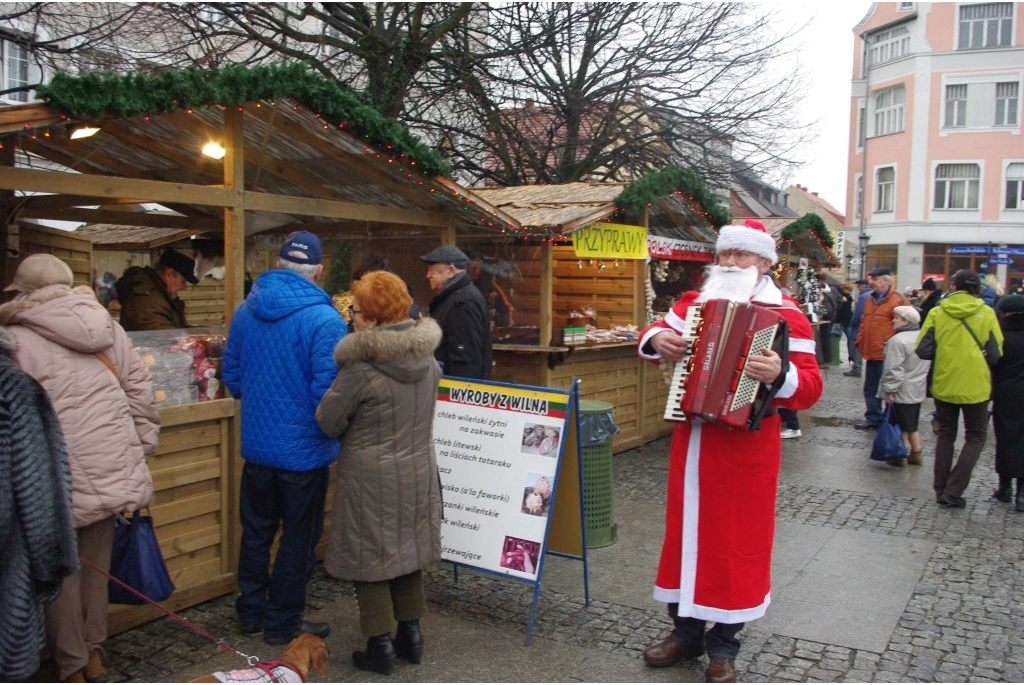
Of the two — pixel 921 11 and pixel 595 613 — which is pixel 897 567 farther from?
pixel 921 11

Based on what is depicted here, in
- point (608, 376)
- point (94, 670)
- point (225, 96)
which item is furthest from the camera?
point (608, 376)

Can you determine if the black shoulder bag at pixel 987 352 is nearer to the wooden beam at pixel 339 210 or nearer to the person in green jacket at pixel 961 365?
the person in green jacket at pixel 961 365

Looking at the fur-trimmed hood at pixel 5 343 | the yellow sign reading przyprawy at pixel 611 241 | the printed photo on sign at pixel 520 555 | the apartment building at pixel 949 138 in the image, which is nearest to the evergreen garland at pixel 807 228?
the yellow sign reading przyprawy at pixel 611 241

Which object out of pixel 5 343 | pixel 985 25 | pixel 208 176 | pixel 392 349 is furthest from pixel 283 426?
pixel 985 25

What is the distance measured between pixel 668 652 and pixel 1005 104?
123 ft

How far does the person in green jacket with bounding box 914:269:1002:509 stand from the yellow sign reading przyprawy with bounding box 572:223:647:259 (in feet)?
10.2

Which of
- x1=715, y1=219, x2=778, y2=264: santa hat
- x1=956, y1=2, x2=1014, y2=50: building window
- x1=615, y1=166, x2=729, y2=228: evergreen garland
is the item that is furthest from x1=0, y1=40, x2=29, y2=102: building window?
x1=956, y1=2, x2=1014, y2=50: building window

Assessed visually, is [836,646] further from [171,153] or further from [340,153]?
A: [171,153]

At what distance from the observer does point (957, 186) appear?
35.9 metres

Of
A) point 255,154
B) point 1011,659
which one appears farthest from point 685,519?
point 255,154

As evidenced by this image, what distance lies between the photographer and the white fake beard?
4039 mm

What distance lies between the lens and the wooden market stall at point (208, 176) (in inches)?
164

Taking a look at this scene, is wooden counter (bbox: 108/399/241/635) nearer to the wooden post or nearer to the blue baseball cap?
the wooden post

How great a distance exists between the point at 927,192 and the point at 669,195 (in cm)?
3077
